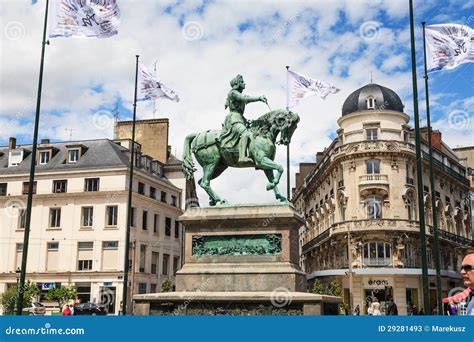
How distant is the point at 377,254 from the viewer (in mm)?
50969

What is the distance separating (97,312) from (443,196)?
38310 millimetres

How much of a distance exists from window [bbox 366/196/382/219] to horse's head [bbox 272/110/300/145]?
124ft

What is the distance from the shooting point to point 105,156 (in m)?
55.8

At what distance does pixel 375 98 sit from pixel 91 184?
2758cm

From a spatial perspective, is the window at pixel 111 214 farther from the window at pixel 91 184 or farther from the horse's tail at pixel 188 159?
the horse's tail at pixel 188 159

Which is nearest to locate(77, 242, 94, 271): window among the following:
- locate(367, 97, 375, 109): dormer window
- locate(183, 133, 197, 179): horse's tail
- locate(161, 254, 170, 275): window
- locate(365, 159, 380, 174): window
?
locate(161, 254, 170, 275): window

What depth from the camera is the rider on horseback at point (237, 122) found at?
16.0 m

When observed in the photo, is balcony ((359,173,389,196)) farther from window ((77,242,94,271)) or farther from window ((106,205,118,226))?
window ((77,242,94,271))

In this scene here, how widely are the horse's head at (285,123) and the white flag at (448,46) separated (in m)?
8.16

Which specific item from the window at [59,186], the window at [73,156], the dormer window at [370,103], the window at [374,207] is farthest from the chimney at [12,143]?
the window at [374,207]

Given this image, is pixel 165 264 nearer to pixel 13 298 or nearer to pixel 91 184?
pixel 91 184

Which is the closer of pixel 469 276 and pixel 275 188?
pixel 469 276

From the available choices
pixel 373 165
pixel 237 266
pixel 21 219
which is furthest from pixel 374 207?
pixel 237 266

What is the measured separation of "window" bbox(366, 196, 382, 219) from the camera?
5228cm
